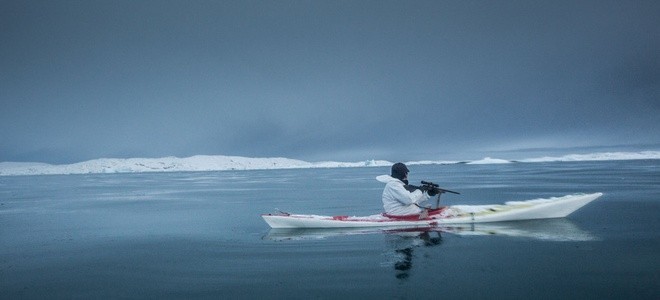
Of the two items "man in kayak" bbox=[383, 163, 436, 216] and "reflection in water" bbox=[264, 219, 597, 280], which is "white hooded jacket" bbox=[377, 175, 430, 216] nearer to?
"man in kayak" bbox=[383, 163, 436, 216]

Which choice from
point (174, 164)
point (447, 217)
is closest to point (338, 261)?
point (447, 217)

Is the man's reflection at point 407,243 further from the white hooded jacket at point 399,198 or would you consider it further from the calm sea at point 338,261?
the white hooded jacket at point 399,198

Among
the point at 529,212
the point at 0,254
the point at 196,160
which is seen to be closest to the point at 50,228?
the point at 0,254

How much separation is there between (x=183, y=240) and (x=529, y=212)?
9692mm

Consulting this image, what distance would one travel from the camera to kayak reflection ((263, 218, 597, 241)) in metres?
10.5

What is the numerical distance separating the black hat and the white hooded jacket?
11 centimetres

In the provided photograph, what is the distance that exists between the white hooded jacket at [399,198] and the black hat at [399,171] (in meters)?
0.11

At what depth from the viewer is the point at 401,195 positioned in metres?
10.7

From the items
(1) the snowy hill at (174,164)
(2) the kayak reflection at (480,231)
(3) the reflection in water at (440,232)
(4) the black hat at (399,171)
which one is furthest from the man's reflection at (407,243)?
(1) the snowy hill at (174,164)

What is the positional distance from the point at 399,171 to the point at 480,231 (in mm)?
2794

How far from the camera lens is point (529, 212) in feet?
40.1

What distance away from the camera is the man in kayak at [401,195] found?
34.6 feet

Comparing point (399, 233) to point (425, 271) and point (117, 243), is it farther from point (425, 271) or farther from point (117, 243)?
point (117, 243)

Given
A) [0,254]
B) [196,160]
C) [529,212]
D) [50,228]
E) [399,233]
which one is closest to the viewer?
[0,254]
